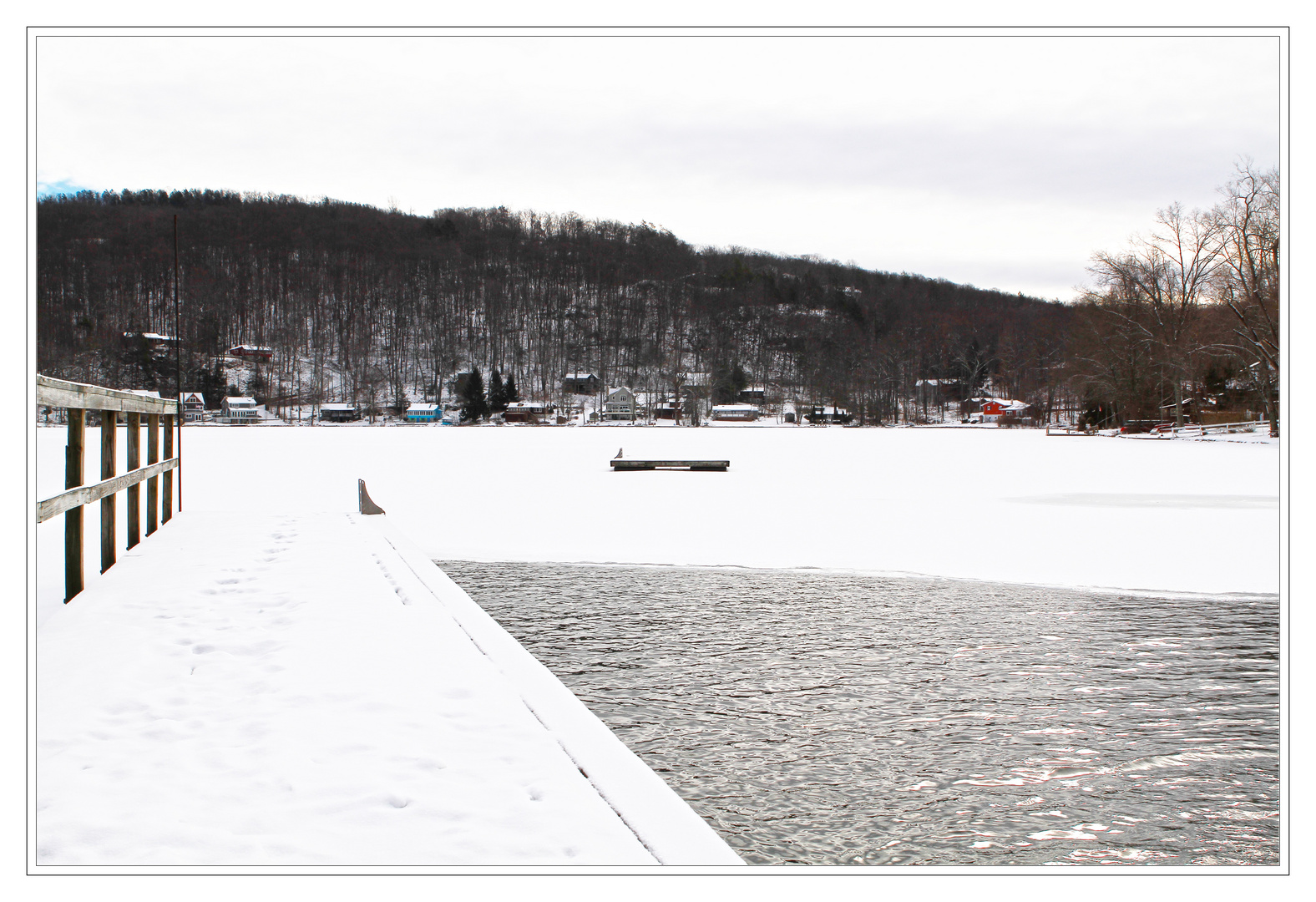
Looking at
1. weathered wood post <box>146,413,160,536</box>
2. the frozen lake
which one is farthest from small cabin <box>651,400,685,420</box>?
weathered wood post <box>146,413,160,536</box>

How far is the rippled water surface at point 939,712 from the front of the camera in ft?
12.0

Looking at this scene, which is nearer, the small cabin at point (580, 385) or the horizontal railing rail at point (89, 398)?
the horizontal railing rail at point (89, 398)

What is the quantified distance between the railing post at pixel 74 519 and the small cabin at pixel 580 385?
144 meters

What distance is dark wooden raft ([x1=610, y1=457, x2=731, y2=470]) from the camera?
75.7ft

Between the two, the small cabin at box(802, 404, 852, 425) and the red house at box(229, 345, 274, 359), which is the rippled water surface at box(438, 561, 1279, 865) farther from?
the red house at box(229, 345, 274, 359)

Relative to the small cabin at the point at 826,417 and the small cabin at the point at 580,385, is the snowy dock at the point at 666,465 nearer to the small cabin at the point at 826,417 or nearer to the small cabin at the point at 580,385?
the small cabin at the point at 826,417

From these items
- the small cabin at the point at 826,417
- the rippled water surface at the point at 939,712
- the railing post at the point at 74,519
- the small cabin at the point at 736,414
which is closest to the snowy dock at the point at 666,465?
the rippled water surface at the point at 939,712

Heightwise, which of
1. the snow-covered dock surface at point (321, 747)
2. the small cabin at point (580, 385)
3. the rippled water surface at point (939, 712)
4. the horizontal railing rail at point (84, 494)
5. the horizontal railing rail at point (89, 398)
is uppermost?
the small cabin at point (580, 385)

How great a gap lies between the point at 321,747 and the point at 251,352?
500ft

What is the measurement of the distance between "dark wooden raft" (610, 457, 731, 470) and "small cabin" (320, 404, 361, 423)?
336ft

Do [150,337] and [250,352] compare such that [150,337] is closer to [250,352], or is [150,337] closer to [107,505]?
[250,352]

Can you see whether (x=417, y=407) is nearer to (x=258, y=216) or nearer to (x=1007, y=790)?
(x=258, y=216)

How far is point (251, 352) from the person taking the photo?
142750 millimetres
